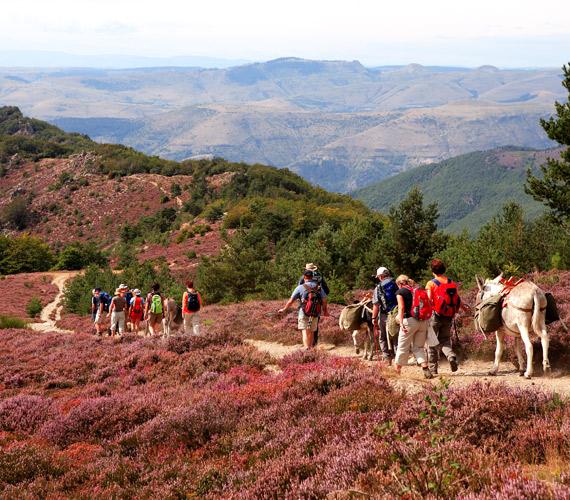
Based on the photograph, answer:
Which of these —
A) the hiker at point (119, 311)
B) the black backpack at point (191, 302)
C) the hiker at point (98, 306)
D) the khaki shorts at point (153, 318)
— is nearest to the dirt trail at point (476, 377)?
the black backpack at point (191, 302)

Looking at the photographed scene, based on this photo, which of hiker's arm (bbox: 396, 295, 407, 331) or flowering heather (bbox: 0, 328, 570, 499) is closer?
flowering heather (bbox: 0, 328, 570, 499)

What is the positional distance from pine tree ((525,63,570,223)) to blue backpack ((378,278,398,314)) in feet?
47.4

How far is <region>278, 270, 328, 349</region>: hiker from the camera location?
13.0 m

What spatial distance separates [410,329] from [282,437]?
13.4ft

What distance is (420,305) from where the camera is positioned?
10.1m

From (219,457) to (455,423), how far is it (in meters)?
3.01

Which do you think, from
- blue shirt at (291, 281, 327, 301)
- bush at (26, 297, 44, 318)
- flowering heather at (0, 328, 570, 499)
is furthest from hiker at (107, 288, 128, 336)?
bush at (26, 297, 44, 318)

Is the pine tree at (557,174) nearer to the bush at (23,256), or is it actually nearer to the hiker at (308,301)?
the hiker at (308,301)

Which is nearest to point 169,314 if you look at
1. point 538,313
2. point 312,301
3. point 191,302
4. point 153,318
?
point 153,318

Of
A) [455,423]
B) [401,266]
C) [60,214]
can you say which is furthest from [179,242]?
[455,423]

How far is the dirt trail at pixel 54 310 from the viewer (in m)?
33.5

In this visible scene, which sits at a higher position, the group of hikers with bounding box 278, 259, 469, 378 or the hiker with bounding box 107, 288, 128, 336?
the group of hikers with bounding box 278, 259, 469, 378

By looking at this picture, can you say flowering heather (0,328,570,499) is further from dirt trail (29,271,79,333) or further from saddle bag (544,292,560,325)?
dirt trail (29,271,79,333)

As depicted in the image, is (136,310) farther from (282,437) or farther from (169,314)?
(282,437)
